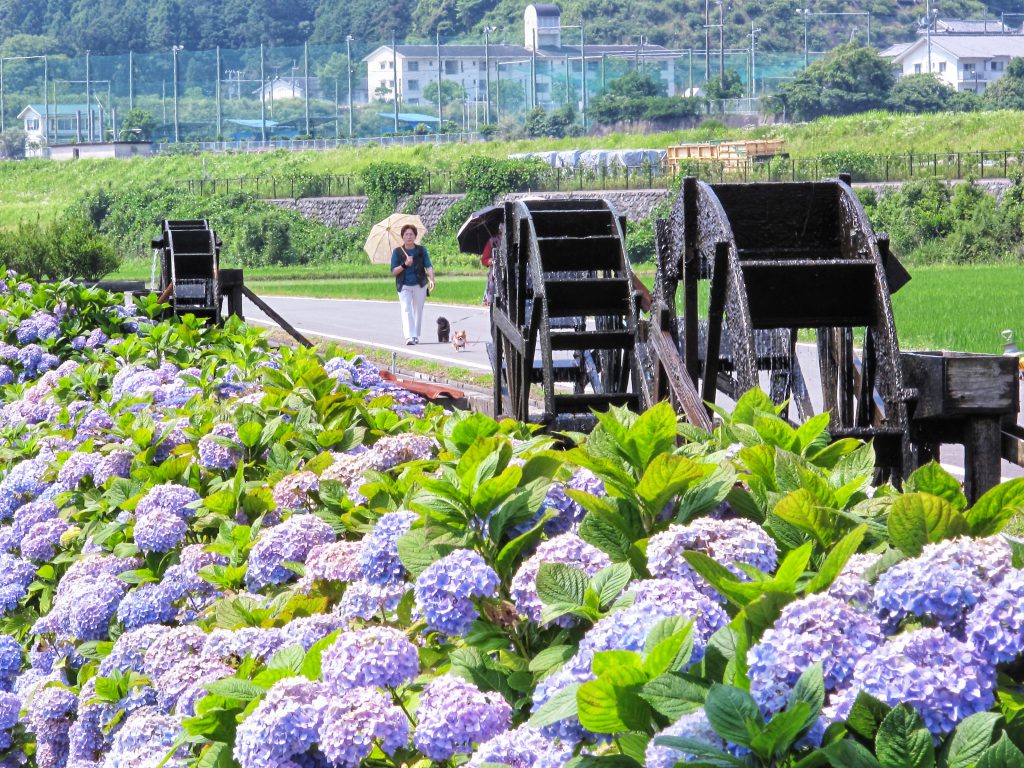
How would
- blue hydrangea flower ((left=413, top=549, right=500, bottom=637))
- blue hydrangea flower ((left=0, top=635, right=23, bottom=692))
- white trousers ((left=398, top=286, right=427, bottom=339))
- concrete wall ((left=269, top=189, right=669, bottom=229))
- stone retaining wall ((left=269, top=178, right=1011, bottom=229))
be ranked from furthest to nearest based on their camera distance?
concrete wall ((left=269, top=189, right=669, bottom=229))
stone retaining wall ((left=269, top=178, right=1011, bottom=229))
white trousers ((left=398, top=286, right=427, bottom=339))
blue hydrangea flower ((left=0, top=635, right=23, bottom=692))
blue hydrangea flower ((left=413, top=549, right=500, bottom=637))

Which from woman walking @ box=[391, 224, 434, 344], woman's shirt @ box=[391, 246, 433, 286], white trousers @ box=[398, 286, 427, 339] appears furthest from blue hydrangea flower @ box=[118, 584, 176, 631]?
white trousers @ box=[398, 286, 427, 339]

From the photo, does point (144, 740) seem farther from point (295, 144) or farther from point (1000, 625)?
point (295, 144)

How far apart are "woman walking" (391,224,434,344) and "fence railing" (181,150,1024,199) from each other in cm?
2554

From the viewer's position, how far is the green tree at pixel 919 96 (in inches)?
3846

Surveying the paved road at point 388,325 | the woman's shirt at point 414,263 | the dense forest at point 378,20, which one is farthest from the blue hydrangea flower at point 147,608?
the dense forest at point 378,20

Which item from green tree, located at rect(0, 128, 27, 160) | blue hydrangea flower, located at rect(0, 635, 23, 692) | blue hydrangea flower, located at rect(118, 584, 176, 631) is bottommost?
blue hydrangea flower, located at rect(0, 635, 23, 692)

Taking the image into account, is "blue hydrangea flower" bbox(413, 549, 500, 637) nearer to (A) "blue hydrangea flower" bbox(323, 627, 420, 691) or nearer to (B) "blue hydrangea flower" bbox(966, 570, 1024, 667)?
(A) "blue hydrangea flower" bbox(323, 627, 420, 691)

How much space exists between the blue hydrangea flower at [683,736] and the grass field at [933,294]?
614 inches

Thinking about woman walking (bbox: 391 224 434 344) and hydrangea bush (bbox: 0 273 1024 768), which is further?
woman walking (bbox: 391 224 434 344)

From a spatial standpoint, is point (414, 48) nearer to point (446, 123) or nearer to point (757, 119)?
point (446, 123)

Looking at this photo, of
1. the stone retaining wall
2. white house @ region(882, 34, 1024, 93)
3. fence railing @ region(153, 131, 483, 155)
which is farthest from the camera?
white house @ region(882, 34, 1024, 93)

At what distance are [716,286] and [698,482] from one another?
16.5 ft

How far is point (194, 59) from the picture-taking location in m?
125

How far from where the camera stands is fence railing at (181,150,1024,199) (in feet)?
147
